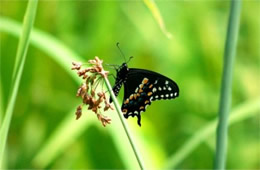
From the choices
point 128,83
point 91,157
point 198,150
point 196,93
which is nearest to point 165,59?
point 196,93

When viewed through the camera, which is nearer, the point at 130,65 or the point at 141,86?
the point at 141,86

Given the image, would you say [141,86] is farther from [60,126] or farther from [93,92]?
[60,126]

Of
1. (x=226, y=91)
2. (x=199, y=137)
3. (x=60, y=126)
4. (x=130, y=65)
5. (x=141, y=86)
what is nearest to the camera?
(x=226, y=91)

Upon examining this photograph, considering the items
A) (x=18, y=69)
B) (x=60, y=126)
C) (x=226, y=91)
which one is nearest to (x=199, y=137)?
(x=60, y=126)

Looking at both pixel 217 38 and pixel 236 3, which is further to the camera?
pixel 217 38

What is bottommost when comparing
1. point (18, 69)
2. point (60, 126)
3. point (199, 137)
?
point (199, 137)

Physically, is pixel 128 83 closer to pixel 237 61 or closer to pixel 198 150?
pixel 198 150

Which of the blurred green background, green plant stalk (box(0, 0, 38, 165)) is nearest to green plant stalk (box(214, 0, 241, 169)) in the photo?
green plant stalk (box(0, 0, 38, 165))

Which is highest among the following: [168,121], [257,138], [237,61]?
[237,61]
